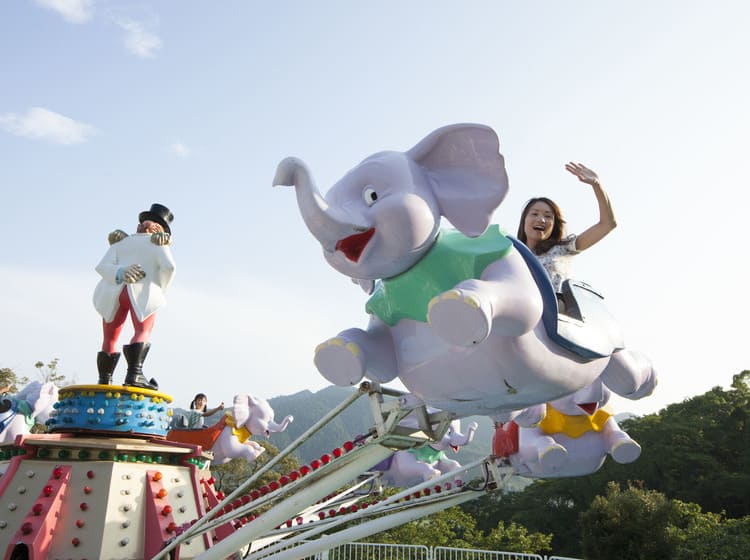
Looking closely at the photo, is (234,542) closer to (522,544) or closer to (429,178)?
(429,178)

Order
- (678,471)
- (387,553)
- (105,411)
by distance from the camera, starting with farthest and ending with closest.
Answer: (678,471), (387,553), (105,411)

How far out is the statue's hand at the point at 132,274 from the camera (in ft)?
23.9

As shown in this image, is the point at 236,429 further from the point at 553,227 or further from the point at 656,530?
the point at 656,530

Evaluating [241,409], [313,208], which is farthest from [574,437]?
[241,409]

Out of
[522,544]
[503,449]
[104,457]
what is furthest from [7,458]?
[522,544]

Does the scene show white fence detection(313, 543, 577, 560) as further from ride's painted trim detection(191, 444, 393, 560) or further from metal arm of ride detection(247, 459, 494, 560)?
ride's painted trim detection(191, 444, 393, 560)

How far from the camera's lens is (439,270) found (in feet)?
10.4

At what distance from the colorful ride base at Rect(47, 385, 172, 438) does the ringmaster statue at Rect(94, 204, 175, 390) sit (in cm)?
20

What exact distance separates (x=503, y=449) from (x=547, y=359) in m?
2.30

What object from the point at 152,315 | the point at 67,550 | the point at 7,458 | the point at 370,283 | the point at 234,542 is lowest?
the point at 234,542

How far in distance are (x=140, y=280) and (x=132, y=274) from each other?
0.12 metres

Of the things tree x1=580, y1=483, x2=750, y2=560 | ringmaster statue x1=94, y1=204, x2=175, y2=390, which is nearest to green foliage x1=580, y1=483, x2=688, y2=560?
tree x1=580, y1=483, x2=750, y2=560

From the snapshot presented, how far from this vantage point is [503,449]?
5250mm

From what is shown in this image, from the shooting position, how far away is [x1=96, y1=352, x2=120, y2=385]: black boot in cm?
731
